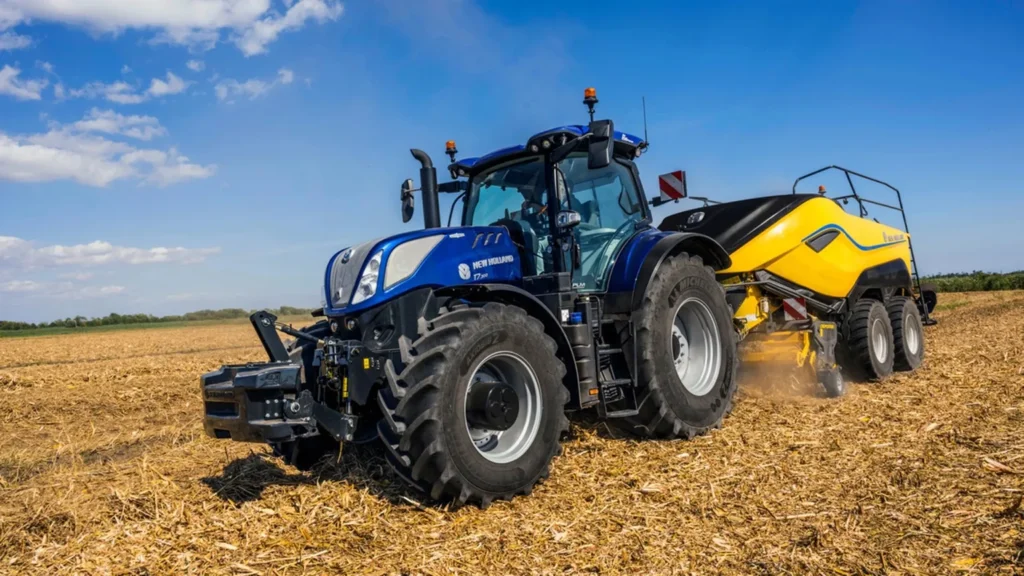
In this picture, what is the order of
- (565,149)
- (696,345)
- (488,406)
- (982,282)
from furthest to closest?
(982,282) < (696,345) < (565,149) < (488,406)

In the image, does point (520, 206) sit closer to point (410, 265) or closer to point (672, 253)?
point (672, 253)

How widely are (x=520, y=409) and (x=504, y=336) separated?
0.57 meters

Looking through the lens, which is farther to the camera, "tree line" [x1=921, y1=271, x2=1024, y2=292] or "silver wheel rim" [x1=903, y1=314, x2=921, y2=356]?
"tree line" [x1=921, y1=271, x2=1024, y2=292]

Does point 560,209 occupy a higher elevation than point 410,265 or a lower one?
higher

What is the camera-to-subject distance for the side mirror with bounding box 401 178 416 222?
642cm

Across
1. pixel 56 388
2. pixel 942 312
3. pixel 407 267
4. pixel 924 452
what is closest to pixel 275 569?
pixel 407 267

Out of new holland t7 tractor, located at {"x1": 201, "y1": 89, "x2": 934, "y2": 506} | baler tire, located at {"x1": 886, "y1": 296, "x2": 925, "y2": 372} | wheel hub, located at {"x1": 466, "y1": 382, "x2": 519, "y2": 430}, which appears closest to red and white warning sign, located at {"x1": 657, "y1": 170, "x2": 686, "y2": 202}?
new holland t7 tractor, located at {"x1": 201, "y1": 89, "x2": 934, "y2": 506}

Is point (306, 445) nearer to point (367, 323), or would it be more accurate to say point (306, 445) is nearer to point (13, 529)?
point (367, 323)

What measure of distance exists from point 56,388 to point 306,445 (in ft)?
28.6

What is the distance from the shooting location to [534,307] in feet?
16.0

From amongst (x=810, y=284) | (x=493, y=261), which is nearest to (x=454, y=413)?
(x=493, y=261)

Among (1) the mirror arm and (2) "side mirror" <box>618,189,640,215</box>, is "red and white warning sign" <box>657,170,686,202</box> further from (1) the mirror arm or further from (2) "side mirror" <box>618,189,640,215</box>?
(1) the mirror arm

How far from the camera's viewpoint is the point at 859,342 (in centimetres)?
882

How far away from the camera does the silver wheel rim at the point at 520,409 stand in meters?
4.53
